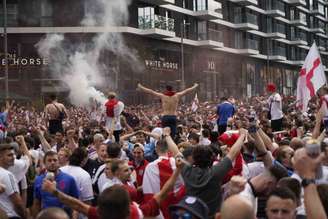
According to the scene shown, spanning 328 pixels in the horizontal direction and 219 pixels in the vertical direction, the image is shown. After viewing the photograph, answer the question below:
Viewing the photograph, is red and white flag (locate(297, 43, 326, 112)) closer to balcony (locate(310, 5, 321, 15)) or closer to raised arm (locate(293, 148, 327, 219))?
raised arm (locate(293, 148, 327, 219))

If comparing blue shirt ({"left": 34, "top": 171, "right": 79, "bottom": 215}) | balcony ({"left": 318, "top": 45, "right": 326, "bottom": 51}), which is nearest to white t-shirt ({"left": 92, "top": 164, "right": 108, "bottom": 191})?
blue shirt ({"left": 34, "top": 171, "right": 79, "bottom": 215})

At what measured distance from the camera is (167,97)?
54.9 feet

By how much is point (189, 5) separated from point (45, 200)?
1902 inches

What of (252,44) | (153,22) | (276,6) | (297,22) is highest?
(276,6)

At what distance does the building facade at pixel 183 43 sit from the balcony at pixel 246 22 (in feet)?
0.31

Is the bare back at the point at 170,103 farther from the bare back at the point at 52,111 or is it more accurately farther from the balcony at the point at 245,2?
the balcony at the point at 245,2

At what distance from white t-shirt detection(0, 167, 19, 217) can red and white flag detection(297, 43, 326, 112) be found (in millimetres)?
10507

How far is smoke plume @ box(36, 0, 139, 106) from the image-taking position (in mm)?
41531

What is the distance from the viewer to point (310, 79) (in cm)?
1636

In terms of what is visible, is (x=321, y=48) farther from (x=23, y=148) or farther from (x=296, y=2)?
(x=23, y=148)

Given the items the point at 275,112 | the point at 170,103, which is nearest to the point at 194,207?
the point at 170,103

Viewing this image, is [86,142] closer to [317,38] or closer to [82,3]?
[82,3]

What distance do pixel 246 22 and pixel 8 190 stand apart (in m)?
58.6

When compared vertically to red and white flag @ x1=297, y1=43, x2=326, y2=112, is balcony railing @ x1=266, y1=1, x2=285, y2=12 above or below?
above
